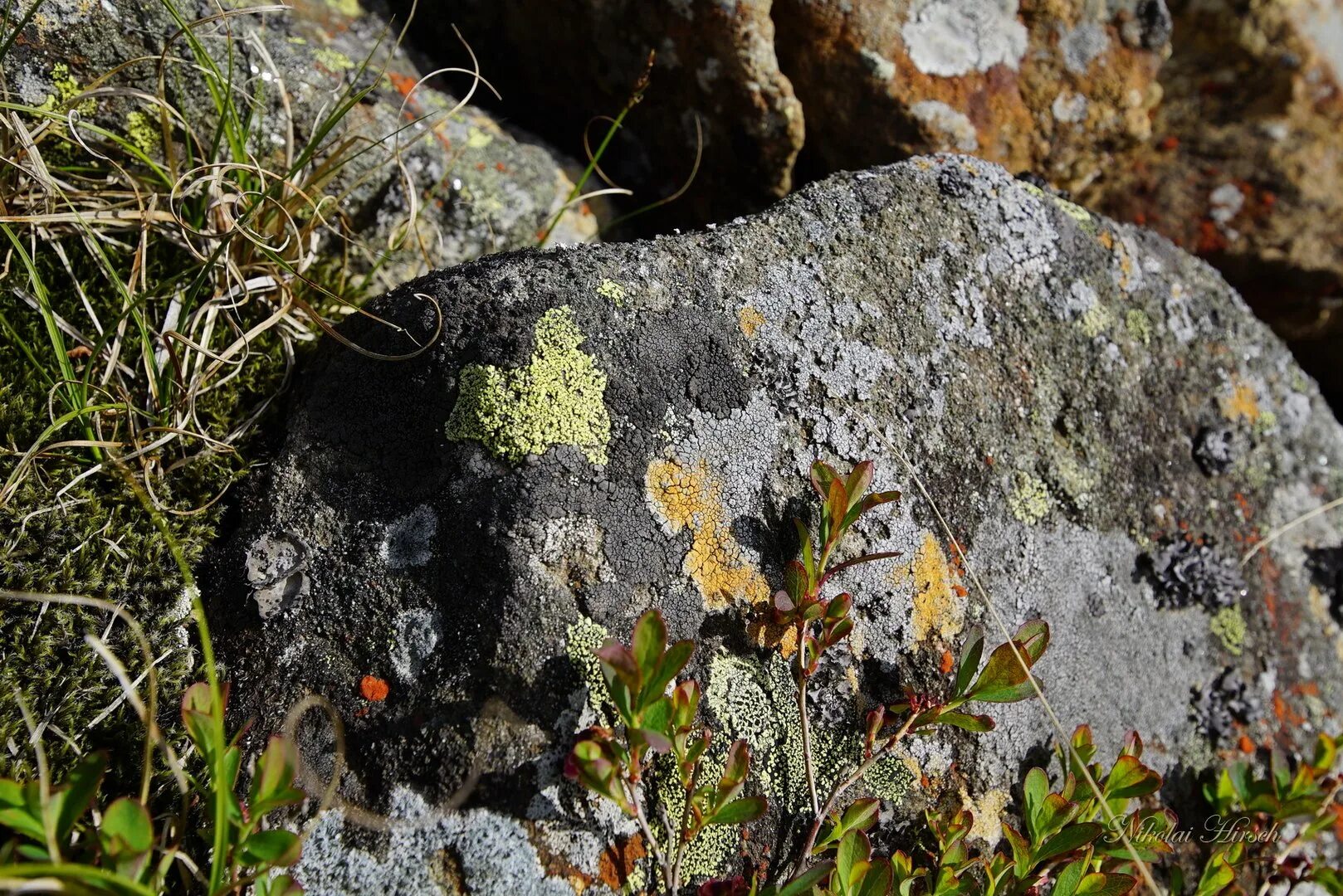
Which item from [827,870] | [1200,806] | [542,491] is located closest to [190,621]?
[542,491]

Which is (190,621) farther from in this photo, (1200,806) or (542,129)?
(1200,806)

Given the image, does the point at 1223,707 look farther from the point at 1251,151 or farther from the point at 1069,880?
the point at 1251,151

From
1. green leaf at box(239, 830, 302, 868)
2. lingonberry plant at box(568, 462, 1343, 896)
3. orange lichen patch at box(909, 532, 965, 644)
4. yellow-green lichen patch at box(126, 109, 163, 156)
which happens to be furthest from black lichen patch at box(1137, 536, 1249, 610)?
yellow-green lichen patch at box(126, 109, 163, 156)

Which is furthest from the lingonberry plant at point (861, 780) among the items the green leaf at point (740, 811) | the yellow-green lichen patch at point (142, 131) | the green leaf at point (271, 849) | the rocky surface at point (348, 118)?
the yellow-green lichen patch at point (142, 131)

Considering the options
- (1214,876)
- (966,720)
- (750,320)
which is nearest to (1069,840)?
(966,720)

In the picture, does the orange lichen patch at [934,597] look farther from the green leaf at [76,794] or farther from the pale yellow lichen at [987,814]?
Result: the green leaf at [76,794]

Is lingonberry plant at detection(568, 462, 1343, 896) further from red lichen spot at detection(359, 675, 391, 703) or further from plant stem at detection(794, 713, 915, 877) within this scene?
red lichen spot at detection(359, 675, 391, 703)
